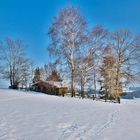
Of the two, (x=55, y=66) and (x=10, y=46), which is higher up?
(x=10, y=46)

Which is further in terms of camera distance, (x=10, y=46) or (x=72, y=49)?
(x=10, y=46)

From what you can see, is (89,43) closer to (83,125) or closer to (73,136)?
(83,125)

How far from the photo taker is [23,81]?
52000mm

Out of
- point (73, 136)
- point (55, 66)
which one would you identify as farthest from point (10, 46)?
point (73, 136)

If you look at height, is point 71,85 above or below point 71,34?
below

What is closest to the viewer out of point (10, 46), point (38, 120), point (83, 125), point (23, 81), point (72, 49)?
point (83, 125)

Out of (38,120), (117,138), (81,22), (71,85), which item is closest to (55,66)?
(71,85)

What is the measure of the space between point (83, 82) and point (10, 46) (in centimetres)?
2031

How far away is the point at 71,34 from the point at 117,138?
2176cm

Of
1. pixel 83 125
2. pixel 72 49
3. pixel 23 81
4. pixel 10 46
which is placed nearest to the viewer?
pixel 83 125

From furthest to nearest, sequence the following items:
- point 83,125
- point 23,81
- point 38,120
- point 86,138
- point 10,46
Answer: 1. point 23,81
2. point 10,46
3. point 38,120
4. point 83,125
5. point 86,138

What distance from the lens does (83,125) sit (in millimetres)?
12172

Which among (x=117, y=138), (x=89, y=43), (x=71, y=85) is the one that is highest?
(x=89, y=43)

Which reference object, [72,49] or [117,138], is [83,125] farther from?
[72,49]
